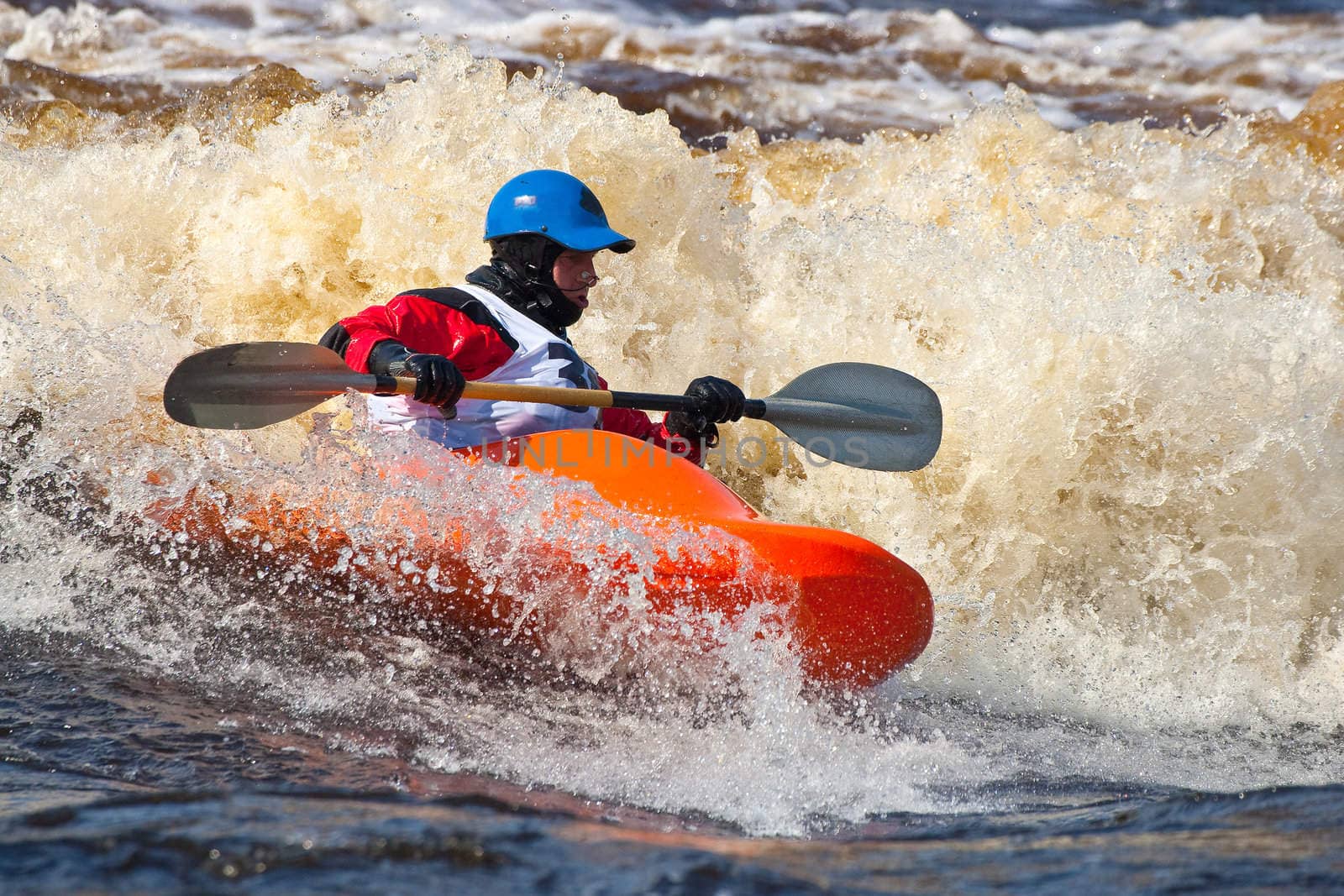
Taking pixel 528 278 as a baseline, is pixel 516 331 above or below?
below

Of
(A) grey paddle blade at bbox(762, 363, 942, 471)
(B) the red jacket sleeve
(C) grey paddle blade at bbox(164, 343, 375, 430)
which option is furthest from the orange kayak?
(A) grey paddle blade at bbox(762, 363, 942, 471)

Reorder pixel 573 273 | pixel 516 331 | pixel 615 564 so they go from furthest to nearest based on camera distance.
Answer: pixel 573 273 < pixel 516 331 < pixel 615 564

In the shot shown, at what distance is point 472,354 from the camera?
343cm

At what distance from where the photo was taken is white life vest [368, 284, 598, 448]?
331 centimetres

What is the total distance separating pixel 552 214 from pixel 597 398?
0.64m

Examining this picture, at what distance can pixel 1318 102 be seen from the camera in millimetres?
6609

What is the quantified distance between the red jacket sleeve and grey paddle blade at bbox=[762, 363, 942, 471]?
92 centimetres

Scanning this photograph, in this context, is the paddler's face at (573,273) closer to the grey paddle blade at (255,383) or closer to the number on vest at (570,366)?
the number on vest at (570,366)

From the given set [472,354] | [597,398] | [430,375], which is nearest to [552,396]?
[597,398]

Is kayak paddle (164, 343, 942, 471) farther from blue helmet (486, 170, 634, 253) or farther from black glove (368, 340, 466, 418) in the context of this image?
blue helmet (486, 170, 634, 253)

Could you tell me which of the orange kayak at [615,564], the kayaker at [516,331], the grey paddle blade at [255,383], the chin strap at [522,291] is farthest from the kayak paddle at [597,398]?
the chin strap at [522,291]

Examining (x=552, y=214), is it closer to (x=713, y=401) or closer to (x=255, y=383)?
(x=713, y=401)

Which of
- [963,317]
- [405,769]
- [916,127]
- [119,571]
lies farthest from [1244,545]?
[916,127]

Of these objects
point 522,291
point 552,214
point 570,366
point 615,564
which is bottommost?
point 615,564
